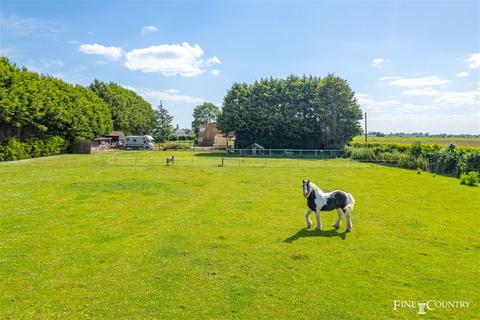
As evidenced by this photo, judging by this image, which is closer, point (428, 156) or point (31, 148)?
point (428, 156)

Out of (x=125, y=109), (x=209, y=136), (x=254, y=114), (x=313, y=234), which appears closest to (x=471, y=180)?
(x=313, y=234)

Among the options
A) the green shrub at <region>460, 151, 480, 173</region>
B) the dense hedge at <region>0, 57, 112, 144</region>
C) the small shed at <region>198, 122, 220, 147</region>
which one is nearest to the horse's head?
the green shrub at <region>460, 151, 480, 173</region>

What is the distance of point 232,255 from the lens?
10328mm

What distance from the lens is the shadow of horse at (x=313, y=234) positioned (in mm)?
12023

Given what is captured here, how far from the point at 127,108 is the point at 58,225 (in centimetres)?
8089

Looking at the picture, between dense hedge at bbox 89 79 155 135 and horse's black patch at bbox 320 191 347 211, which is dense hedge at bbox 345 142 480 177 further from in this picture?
dense hedge at bbox 89 79 155 135

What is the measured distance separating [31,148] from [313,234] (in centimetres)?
4956

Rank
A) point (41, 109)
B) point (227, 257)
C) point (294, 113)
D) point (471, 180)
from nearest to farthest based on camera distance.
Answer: point (227, 257)
point (471, 180)
point (41, 109)
point (294, 113)

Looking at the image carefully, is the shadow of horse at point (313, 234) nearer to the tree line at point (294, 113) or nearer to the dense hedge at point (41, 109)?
the dense hedge at point (41, 109)

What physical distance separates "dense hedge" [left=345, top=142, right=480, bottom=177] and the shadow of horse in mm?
23724

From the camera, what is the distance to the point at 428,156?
3603 centimetres

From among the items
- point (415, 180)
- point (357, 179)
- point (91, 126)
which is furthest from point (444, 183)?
point (91, 126)

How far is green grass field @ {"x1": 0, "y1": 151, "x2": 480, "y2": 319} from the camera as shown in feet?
24.1

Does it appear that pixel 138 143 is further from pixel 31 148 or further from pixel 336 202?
pixel 336 202
